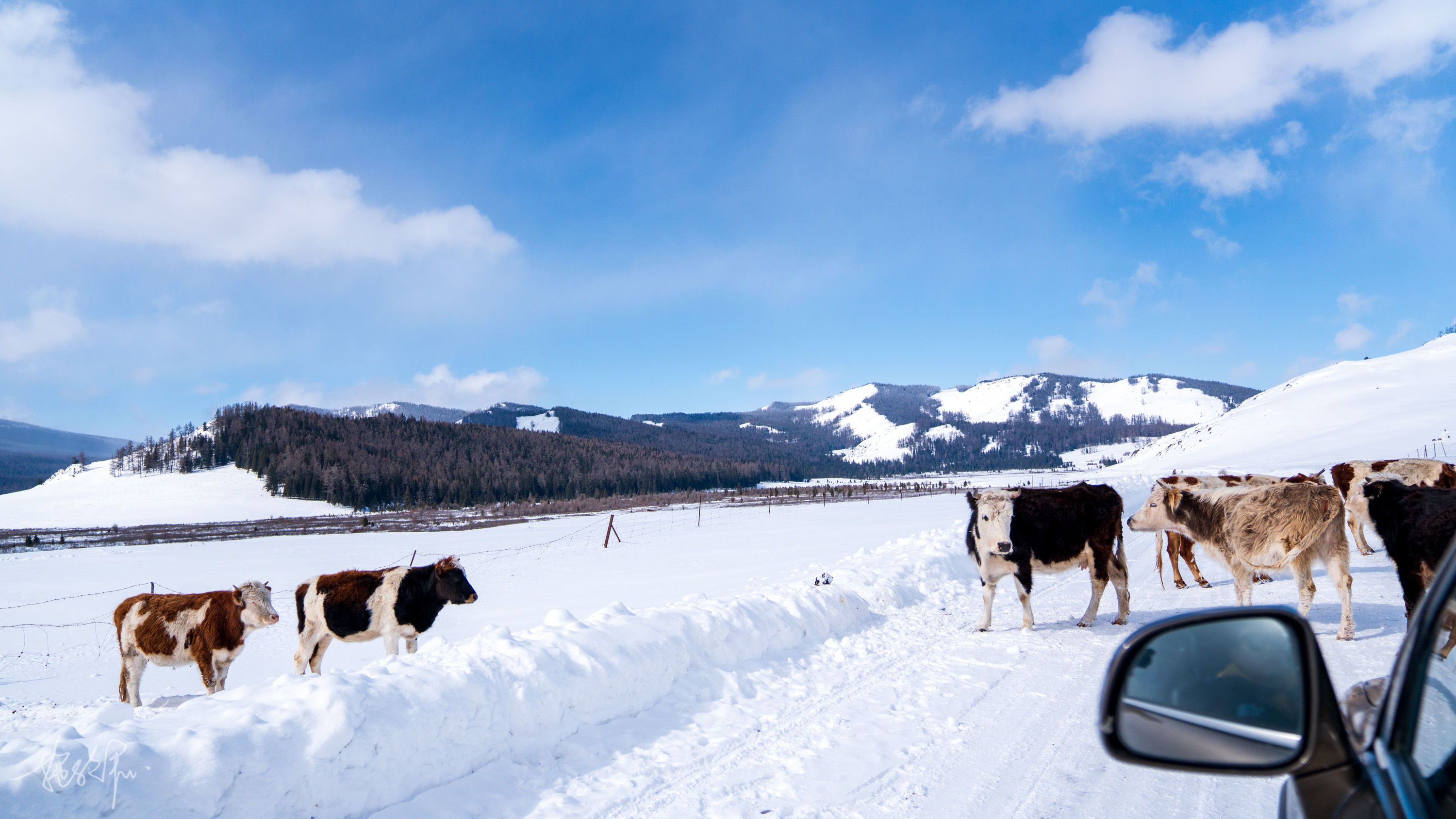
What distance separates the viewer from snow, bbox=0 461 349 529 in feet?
274

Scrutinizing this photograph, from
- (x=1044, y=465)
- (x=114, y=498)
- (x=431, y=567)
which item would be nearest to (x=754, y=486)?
(x=1044, y=465)

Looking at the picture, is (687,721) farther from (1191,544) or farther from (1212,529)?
(1191,544)

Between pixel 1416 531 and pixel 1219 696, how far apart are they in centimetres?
694

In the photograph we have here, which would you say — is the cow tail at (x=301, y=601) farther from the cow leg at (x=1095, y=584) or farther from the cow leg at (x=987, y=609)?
the cow leg at (x=1095, y=584)

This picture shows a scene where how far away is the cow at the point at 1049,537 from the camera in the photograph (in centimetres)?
832

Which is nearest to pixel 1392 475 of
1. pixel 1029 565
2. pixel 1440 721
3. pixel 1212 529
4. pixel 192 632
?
pixel 1212 529

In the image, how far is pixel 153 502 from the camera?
9194 centimetres

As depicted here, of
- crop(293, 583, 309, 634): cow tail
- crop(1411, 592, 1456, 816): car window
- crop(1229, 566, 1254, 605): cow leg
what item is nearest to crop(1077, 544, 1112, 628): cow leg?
crop(1229, 566, 1254, 605): cow leg

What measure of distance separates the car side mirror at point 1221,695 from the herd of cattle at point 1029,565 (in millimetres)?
6676

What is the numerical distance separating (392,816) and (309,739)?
0.71m

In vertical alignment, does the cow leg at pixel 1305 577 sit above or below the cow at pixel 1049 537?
below

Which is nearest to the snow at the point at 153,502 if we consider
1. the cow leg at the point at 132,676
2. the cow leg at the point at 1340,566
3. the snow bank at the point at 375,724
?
the cow leg at the point at 132,676

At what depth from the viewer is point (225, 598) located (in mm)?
8289

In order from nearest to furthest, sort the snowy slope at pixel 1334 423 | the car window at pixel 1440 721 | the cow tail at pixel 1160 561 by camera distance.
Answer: the car window at pixel 1440 721 → the cow tail at pixel 1160 561 → the snowy slope at pixel 1334 423
